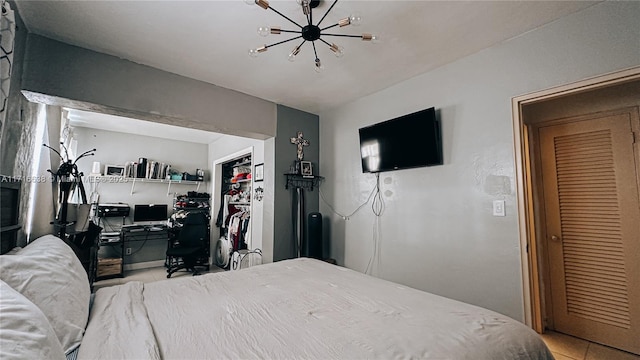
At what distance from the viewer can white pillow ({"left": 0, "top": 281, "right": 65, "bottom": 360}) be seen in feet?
1.92

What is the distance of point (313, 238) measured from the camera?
3346 mm

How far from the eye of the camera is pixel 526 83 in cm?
203

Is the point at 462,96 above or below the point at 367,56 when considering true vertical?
below

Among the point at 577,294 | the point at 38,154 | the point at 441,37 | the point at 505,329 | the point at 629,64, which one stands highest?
the point at 441,37

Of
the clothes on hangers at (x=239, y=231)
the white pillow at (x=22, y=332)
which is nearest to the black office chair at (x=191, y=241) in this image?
the clothes on hangers at (x=239, y=231)

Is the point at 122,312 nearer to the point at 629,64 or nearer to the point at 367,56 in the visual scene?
the point at 367,56

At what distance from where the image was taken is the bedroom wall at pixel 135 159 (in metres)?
4.55

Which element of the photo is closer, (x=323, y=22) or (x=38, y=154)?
(x=323, y=22)

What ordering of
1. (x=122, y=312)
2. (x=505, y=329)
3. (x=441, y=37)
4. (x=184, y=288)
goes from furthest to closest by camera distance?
(x=441, y=37) < (x=184, y=288) < (x=122, y=312) < (x=505, y=329)

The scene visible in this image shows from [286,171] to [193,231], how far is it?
2.31 meters

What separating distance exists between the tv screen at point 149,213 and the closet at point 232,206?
94 centimetres

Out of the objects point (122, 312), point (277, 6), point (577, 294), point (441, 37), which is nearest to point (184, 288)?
point (122, 312)

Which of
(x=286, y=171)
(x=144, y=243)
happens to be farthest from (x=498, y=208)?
(x=144, y=243)

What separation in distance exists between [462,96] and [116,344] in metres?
2.82
